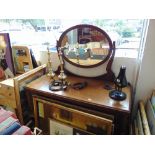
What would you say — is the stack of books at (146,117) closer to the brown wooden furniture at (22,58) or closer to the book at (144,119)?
the book at (144,119)

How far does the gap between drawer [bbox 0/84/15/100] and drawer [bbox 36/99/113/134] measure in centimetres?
26

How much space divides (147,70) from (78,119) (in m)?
0.63

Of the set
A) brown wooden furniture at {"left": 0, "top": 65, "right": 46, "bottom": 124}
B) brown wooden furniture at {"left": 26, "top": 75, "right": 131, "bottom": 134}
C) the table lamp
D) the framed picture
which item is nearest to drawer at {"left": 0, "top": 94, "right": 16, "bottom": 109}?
brown wooden furniture at {"left": 0, "top": 65, "right": 46, "bottom": 124}

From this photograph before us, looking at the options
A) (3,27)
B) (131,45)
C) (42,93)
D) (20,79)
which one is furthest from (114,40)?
(3,27)

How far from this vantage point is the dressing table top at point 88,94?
1.02 metres

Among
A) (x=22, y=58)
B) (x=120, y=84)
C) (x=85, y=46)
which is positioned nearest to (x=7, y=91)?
(x=22, y=58)

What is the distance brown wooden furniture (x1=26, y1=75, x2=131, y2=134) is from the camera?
1.03 meters

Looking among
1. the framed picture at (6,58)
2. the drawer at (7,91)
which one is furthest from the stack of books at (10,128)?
the framed picture at (6,58)

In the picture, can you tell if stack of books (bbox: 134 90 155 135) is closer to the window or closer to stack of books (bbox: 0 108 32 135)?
the window

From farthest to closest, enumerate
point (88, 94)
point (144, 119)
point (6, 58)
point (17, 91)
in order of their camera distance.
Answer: point (6, 58) → point (17, 91) → point (88, 94) → point (144, 119)

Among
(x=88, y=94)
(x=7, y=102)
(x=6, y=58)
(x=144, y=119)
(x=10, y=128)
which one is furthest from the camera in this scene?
(x=6, y=58)

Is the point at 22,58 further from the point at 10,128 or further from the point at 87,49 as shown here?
the point at 10,128

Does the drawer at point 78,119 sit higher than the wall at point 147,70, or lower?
lower

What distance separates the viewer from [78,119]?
116 cm
